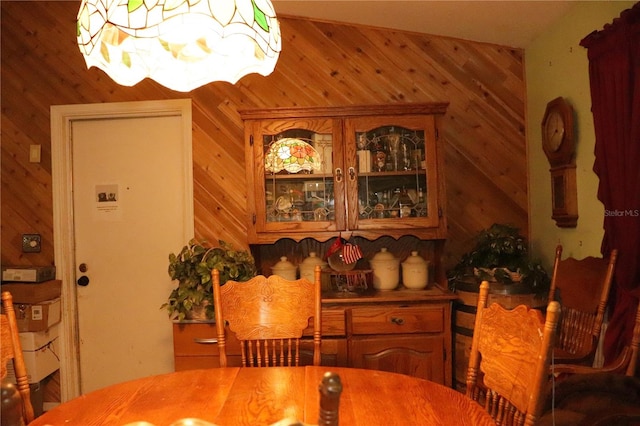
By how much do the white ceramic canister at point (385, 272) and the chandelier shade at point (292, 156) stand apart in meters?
0.64

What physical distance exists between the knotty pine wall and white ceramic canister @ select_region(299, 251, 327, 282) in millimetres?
494

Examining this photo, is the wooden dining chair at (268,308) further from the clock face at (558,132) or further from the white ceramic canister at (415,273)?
the clock face at (558,132)

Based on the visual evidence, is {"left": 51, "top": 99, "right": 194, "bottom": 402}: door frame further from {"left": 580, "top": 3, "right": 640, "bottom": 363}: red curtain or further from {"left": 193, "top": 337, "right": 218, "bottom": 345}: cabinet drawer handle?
{"left": 580, "top": 3, "right": 640, "bottom": 363}: red curtain

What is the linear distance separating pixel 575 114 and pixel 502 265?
86 centimetres

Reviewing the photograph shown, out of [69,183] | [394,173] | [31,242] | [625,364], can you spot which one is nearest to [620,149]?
[625,364]

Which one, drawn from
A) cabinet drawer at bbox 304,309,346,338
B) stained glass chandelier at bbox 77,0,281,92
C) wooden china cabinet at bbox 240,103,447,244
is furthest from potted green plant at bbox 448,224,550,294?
stained glass chandelier at bbox 77,0,281,92

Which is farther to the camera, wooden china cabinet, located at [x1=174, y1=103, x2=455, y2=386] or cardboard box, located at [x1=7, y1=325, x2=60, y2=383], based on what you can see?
cardboard box, located at [x1=7, y1=325, x2=60, y2=383]

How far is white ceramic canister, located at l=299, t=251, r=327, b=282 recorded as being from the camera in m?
2.55

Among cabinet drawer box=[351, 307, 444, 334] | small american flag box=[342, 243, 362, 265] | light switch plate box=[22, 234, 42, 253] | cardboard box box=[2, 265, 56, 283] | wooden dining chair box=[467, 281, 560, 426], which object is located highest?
light switch plate box=[22, 234, 42, 253]

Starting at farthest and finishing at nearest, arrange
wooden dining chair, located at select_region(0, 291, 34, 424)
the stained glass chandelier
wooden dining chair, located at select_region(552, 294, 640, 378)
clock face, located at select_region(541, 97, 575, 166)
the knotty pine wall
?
the knotty pine wall, clock face, located at select_region(541, 97, 575, 166), wooden dining chair, located at select_region(552, 294, 640, 378), wooden dining chair, located at select_region(0, 291, 34, 424), the stained glass chandelier

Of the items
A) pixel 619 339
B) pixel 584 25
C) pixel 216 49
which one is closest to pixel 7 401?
pixel 216 49

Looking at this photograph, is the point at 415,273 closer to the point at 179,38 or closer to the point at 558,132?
the point at 558,132

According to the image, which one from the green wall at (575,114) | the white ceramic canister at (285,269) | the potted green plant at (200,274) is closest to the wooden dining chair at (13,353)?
the potted green plant at (200,274)

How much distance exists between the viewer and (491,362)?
48.3 inches
